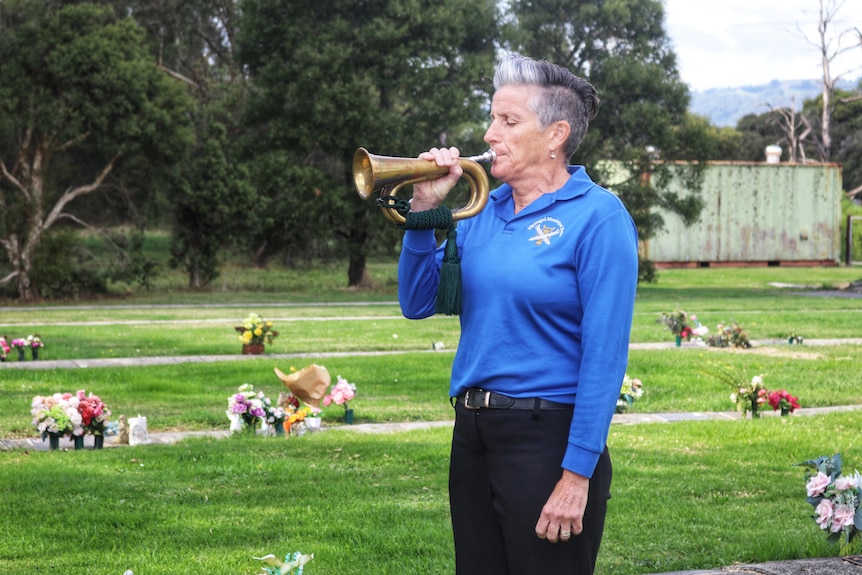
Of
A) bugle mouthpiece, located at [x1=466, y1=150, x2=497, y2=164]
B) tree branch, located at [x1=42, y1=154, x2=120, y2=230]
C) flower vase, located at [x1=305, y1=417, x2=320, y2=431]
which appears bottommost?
flower vase, located at [x1=305, y1=417, x2=320, y2=431]

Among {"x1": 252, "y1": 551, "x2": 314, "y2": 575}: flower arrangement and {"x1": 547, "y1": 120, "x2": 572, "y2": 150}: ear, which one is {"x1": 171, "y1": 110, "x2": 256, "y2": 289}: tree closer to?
{"x1": 252, "y1": 551, "x2": 314, "y2": 575}: flower arrangement

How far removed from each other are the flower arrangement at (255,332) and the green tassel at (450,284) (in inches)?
431

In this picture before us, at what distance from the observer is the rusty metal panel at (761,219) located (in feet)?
134

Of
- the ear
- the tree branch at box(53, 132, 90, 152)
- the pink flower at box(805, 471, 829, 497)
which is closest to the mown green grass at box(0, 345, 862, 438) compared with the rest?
the pink flower at box(805, 471, 829, 497)

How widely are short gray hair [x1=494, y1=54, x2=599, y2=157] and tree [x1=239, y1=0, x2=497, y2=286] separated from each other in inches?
963

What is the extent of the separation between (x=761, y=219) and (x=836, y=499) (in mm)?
38573

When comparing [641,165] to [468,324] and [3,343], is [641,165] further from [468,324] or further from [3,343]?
[468,324]

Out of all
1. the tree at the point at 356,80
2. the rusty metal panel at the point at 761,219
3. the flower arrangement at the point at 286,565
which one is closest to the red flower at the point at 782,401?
the flower arrangement at the point at 286,565

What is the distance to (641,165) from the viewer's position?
2931 cm

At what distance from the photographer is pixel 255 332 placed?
1387 cm

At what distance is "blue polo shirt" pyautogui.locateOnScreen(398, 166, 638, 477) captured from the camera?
279 cm

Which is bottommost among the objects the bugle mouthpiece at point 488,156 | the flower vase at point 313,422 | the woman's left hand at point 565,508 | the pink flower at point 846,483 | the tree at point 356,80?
the flower vase at point 313,422

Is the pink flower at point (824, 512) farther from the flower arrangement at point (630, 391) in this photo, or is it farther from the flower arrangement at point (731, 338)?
the flower arrangement at point (731, 338)

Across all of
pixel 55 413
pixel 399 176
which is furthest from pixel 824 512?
pixel 55 413
